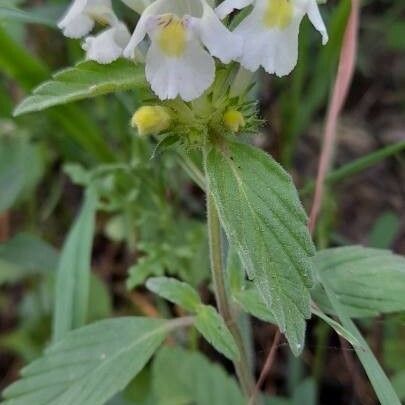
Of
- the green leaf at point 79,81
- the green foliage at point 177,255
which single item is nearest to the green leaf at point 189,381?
the green foliage at point 177,255

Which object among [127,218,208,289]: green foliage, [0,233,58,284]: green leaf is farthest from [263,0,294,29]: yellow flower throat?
[0,233,58,284]: green leaf

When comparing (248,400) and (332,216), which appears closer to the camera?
(248,400)

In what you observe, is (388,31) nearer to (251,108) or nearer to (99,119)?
(99,119)

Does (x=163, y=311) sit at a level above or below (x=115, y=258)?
below

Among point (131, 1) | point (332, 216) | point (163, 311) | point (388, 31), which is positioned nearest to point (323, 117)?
point (388, 31)

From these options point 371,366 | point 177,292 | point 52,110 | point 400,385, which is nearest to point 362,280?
point 371,366
